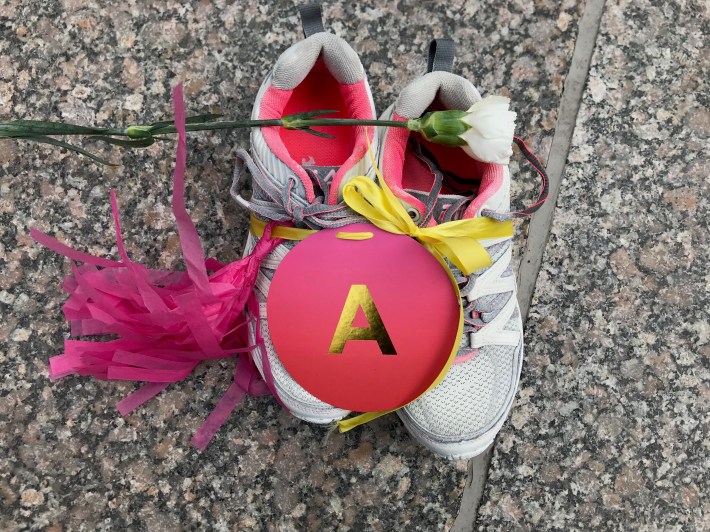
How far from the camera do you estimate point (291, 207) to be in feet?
1.82

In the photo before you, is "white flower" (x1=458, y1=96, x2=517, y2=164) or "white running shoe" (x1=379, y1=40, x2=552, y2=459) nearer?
"white flower" (x1=458, y1=96, x2=517, y2=164)

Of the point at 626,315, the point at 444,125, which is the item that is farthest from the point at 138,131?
the point at 626,315

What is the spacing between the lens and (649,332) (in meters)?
0.65

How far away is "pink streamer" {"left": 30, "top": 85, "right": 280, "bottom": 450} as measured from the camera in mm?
563

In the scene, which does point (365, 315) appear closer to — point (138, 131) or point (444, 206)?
point (444, 206)

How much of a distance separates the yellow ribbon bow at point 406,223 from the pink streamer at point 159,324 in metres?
0.10

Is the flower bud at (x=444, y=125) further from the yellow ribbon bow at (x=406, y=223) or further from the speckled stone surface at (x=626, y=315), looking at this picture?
the speckled stone surface at (x=626, y=315)

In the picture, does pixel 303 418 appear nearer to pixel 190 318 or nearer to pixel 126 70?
pixel 190 318

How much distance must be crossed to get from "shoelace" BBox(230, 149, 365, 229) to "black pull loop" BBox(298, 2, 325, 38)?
13cm

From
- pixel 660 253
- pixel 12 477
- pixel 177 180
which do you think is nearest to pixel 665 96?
pixel 660 253

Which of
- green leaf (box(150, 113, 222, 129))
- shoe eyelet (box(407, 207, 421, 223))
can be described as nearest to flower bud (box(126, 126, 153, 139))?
green leaf (box(150, 113, 222, 129))

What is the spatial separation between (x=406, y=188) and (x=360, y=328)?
0.48 feet

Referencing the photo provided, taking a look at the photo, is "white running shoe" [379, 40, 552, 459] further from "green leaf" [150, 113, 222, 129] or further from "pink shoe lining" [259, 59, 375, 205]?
"green leaf" [150, 113, 222, 129]

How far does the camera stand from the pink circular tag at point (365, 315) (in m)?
0.55
